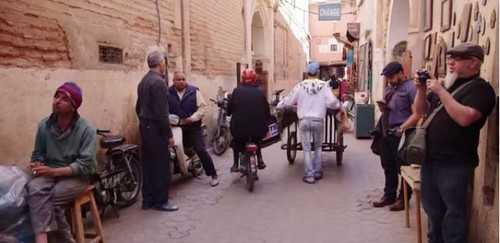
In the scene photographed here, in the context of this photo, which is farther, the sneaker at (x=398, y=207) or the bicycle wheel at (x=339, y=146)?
the bicycle wheel at (x=339, y=146)

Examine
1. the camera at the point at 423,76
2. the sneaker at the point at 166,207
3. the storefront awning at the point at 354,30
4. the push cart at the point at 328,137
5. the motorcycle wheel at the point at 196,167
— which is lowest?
the sneaker at the point at 166,207

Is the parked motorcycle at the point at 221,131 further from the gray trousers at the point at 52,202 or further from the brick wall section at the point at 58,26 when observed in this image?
the gray trousers at the point at 52,202

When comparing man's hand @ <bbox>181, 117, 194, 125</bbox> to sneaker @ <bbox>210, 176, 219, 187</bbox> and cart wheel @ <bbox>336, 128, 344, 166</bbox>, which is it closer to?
sneaker @ <bbox>210, 176, 219, 187</bbox>

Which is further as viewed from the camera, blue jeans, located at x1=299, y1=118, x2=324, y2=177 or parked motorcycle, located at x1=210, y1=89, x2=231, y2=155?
parked motorcycle, located at x1=210, y1=89, x2=231, y2=155

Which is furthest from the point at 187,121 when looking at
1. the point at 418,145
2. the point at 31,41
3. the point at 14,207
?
the point at 418,145

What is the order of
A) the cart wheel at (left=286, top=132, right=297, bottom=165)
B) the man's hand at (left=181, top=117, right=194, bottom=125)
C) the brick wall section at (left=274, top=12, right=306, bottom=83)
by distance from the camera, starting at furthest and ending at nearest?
1. the brick wall section at (left=274, top=12, right=306, bottom=83)
2. the cart wheel at (left=286, top=132, right=297, bottom=165)
3. the man's hand at (left=181, top=117, right=194, bottom=125)

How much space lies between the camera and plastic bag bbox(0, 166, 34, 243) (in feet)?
11.0

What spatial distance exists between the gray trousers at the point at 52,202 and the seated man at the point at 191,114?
2.87 metres

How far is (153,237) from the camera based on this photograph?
15.1 ft

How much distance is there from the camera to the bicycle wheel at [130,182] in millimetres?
5488

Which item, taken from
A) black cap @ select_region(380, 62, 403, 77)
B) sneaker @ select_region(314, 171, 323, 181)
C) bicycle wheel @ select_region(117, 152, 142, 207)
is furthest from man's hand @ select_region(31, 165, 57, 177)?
sneaker @ select_region(314, 171, 323, 181)

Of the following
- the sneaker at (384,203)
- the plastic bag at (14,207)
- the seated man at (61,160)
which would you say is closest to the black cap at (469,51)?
the sneaker at (384,203)

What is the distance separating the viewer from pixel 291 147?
799cm

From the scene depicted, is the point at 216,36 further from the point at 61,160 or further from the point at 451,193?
the point at 451,193
